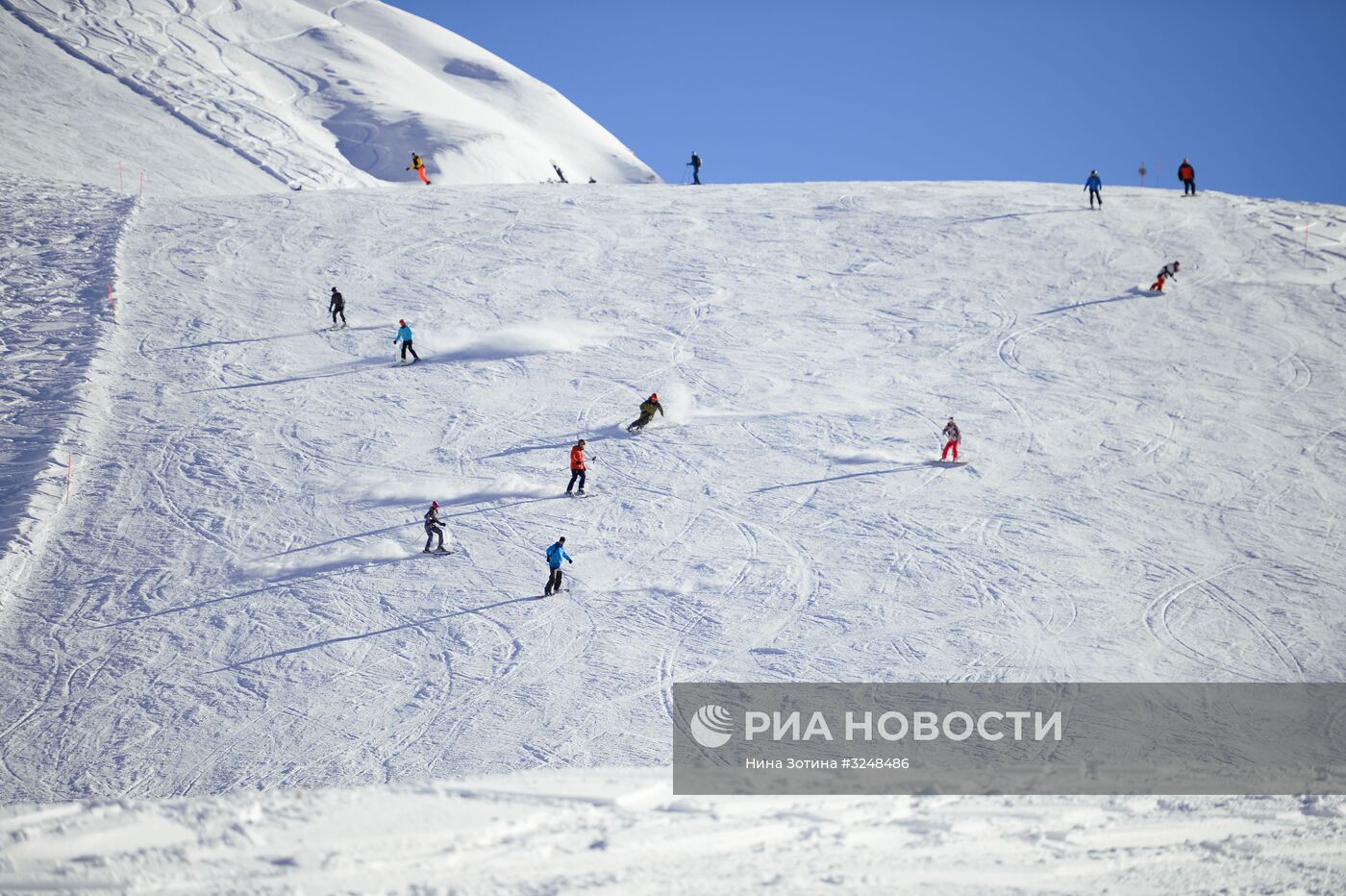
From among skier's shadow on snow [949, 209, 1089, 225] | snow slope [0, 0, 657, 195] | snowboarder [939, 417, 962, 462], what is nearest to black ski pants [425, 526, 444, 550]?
snowboarder [939, 417, 962, 462]

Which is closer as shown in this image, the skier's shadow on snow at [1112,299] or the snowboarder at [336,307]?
the snowboarder at [336,307]

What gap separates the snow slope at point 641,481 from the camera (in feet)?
44.2

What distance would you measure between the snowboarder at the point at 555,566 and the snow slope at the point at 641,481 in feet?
0.90

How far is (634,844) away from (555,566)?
847 centimetres

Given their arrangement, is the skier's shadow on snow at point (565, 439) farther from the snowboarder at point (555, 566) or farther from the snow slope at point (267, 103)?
the snow slope at point (267, 103)

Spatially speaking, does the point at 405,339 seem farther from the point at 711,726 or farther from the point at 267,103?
the point at 267,103

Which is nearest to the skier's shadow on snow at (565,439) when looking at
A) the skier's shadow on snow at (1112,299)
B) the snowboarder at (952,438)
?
the snowboarder at (952,438)

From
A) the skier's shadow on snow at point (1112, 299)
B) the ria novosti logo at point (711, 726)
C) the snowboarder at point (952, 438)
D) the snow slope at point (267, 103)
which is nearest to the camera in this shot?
the ria novosti logo at point (711, 726)

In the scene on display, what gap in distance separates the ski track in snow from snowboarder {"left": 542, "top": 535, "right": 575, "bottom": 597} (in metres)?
0.32

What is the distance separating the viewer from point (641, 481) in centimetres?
1914

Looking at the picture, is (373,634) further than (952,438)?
No

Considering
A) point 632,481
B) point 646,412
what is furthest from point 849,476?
point 646,412

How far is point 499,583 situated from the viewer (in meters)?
15.9

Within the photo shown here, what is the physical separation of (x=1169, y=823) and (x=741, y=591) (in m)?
8.20
